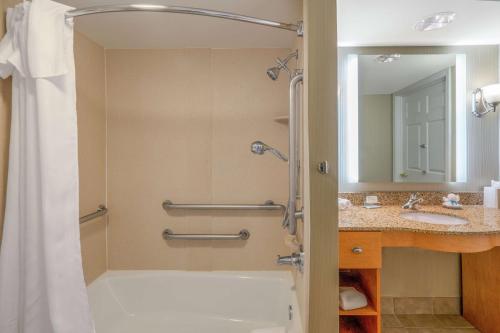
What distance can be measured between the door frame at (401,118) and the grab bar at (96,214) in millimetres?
2067

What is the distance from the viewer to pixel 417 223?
5.27ft

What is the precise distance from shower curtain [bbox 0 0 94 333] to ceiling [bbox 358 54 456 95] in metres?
1.84

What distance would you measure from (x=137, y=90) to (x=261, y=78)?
2.98 feet

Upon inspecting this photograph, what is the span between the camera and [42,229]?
1159 millimetres

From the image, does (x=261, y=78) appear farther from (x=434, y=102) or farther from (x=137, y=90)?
(x=434, y=102)

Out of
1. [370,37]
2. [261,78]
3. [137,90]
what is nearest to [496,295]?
[370,37]

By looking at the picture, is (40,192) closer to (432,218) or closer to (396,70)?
(432,218)

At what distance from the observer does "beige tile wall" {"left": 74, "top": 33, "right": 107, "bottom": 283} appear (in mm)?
Result: 1887

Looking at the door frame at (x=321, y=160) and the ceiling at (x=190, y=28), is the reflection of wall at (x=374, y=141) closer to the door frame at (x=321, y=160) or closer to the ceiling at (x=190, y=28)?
the ceiling at (x=190, y=28)

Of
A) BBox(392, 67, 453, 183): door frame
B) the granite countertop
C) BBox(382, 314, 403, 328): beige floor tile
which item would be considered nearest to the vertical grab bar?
the granite countertop

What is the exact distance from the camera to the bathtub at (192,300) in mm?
1941

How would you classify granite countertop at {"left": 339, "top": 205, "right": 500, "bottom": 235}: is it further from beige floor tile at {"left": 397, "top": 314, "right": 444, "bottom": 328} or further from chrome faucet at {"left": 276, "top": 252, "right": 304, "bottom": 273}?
beige floor tile at {"left": 397, "top": 314, "right": 444, "bottom": 328}

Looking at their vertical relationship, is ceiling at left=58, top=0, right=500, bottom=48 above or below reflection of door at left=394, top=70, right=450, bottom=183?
above

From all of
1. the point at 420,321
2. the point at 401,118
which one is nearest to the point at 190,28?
the point at 401,118
